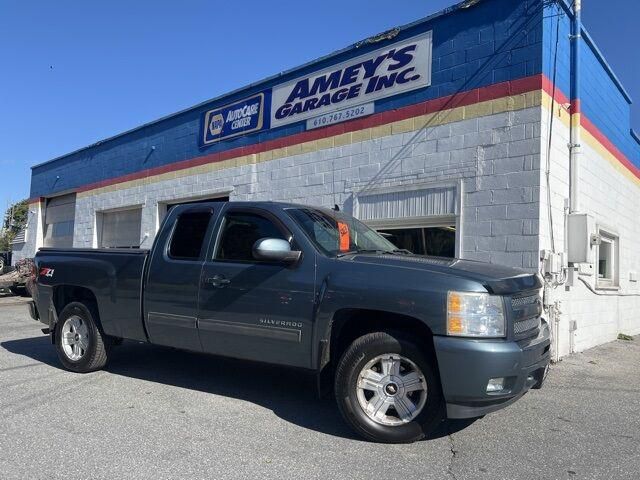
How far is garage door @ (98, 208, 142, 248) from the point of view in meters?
16.4

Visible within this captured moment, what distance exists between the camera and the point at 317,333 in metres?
4.64

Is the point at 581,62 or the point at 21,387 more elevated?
the point at 581,62

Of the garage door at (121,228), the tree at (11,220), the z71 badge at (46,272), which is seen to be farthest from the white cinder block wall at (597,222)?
the tree at (11,220)

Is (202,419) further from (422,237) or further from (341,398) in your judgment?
(422,237)

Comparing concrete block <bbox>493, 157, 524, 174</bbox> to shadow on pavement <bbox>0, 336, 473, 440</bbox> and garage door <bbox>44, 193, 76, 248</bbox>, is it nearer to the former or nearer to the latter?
shadow on pavement <bbox>0, 336, 473, 440</bbox>

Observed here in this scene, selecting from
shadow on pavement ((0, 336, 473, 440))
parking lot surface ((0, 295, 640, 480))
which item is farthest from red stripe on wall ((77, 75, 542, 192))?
Answer: shadow on pavement ((0, 336, 473, 440))

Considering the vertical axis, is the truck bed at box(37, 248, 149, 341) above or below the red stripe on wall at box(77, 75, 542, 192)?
below

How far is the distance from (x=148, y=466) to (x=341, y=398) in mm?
1512

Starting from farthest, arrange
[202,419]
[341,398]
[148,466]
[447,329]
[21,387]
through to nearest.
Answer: [21,387], [202,419], [341,398], [447,329], [148,466]

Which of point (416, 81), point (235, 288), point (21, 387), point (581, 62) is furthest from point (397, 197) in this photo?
point (21, 387)

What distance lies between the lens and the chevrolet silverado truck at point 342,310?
4105mm

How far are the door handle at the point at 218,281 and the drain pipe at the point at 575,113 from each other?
231 inches

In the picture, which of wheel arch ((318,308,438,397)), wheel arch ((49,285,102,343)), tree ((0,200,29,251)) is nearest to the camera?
wheel arch ((318,308,438,397))

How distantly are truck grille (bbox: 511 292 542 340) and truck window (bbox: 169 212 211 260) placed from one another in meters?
3.05
